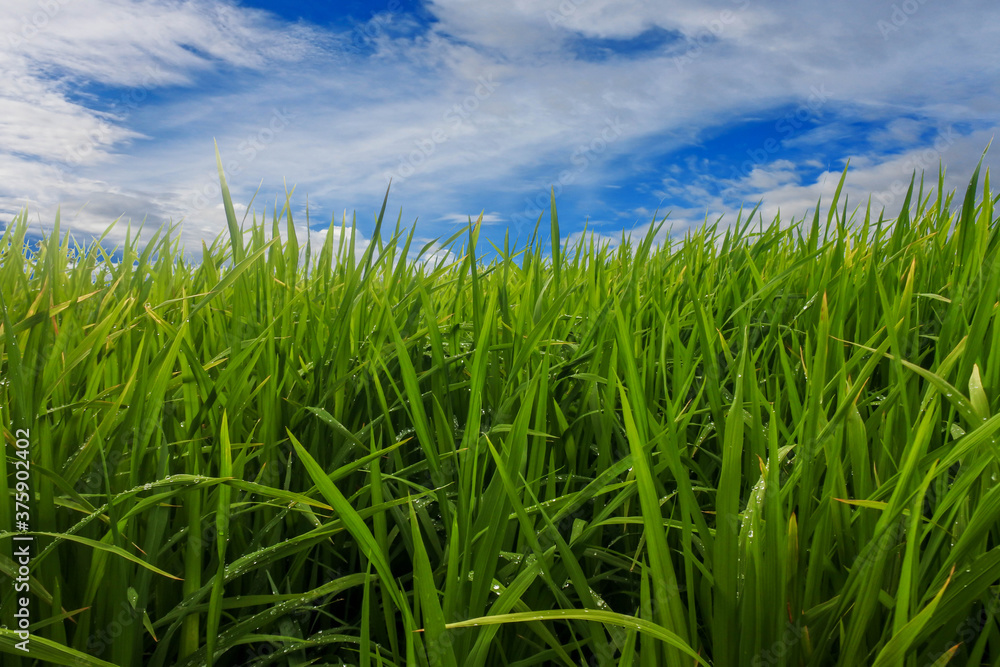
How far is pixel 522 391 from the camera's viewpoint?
1.23 meters

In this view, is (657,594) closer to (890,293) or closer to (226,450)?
(226,450)

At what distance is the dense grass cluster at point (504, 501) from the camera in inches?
32.5

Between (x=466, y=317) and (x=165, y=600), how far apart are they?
45.1 inches

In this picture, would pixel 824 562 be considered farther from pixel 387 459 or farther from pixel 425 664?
pixel 387 459

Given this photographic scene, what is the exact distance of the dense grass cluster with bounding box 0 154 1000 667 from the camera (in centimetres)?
83

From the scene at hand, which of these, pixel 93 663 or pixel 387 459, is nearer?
pixel 93 663

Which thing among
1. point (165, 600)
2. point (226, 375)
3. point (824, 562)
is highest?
point (226, 375)

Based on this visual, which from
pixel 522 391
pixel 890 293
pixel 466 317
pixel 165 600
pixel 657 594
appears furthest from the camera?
pixel 466 317

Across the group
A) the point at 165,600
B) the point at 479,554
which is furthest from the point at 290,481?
the point at 479,554

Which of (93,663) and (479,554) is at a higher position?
(479,554)

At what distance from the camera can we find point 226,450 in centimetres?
100

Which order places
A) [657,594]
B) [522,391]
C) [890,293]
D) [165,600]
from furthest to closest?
1. [890,293]
2. [522,391]
3. [165,600]
4. [657,594]

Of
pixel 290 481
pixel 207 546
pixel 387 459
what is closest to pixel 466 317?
pixel 387 459

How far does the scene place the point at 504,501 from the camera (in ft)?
2.96
